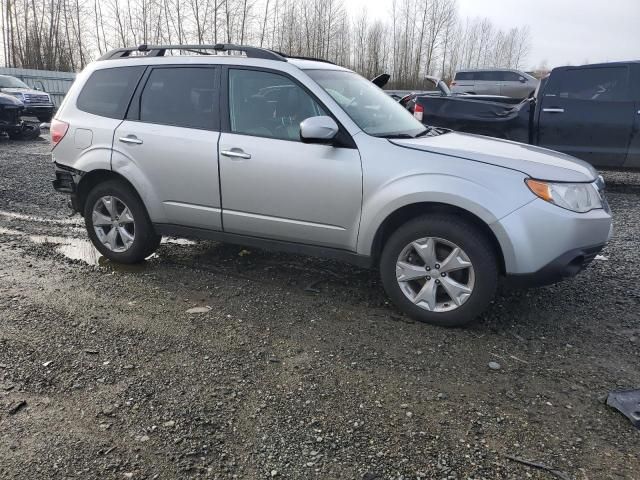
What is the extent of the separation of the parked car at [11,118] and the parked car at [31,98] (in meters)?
1.68

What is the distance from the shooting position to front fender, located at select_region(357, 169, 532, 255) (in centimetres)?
342

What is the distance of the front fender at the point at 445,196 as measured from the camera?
135 inches

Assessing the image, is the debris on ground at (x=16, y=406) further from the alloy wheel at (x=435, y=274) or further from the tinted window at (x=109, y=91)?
the tinted window at (x=109, y=91)

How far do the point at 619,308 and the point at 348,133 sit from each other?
2.47m

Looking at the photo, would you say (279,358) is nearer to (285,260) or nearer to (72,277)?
(285,260)

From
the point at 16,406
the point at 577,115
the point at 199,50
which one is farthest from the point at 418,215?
the point at 577,115

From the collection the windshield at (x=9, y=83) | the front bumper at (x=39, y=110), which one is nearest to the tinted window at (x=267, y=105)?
the front bumper at (x=39, y=110)

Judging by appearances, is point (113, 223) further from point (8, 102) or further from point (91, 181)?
point (8, 102)

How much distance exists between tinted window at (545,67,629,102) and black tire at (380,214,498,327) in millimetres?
5872

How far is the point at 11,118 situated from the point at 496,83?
19143 mm

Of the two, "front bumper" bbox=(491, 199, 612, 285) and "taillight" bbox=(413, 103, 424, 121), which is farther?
"taillight" bbox=(413, 103, 424, 121)

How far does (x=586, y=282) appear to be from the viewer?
4629mm

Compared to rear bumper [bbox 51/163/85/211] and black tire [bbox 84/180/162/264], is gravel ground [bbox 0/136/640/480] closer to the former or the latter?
black tire [bbox 84/180/162/264]

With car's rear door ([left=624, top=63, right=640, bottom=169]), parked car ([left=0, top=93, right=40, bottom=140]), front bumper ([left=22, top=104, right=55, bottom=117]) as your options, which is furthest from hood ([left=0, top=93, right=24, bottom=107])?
car's rear door ([left=624, top=63, right=640, bottom=169])
